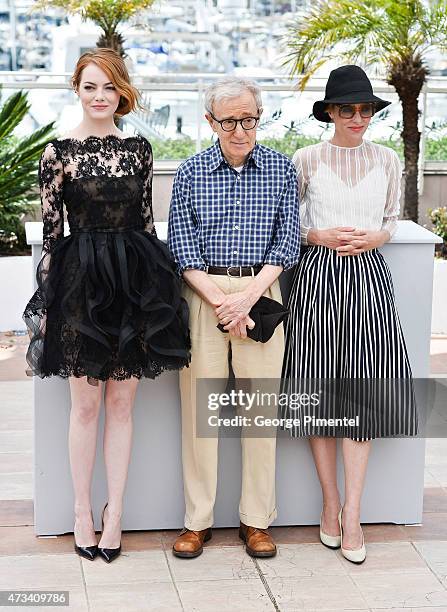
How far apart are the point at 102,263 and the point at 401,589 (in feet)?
4.63

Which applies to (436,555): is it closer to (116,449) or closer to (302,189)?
(116,449)

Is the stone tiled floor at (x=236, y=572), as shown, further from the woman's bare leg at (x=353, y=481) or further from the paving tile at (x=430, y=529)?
the woman's bare leg at (x=353, y=481)

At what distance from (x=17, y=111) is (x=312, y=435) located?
4292mm

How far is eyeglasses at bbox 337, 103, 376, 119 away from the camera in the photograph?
3.46m

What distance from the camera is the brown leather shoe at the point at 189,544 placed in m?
3.56

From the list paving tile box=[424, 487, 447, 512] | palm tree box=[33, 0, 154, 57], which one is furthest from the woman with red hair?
palm tree box=[33, 0, 154, 57]

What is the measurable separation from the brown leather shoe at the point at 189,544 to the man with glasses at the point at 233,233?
539mm

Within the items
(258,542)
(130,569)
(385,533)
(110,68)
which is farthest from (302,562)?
(110,68)

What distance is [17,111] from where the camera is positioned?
23.5 ft

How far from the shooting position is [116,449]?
3529 mm

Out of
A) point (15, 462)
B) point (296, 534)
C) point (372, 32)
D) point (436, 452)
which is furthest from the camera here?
point (372, 32)

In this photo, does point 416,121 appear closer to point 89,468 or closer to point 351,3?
point 351,3

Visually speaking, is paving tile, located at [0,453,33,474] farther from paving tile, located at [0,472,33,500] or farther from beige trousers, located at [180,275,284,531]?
beige trousers, located at [180,275,284,531]

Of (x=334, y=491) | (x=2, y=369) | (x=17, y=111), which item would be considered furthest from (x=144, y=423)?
(x=17, y=111)
